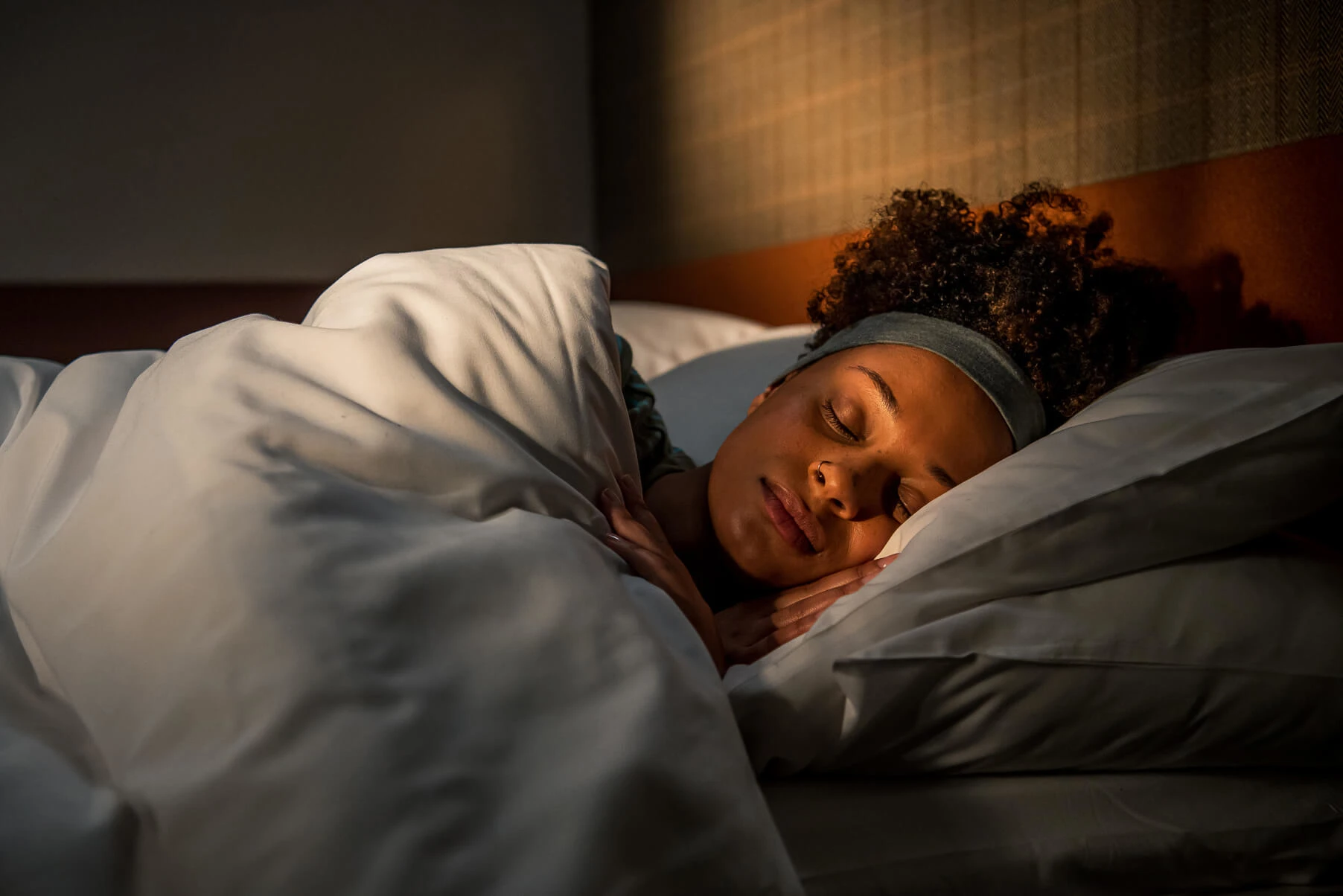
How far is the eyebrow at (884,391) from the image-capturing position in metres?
0.85

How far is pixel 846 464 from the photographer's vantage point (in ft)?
2.69

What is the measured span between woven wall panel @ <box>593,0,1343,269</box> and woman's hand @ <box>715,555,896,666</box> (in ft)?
2.23

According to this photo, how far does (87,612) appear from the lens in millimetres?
519

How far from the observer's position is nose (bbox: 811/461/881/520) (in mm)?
802

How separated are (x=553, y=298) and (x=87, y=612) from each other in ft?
1.27

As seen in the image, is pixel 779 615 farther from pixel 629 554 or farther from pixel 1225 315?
pixel 1225 315

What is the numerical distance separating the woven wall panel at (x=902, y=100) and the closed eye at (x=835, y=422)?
57cm

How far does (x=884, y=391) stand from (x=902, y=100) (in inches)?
30.0

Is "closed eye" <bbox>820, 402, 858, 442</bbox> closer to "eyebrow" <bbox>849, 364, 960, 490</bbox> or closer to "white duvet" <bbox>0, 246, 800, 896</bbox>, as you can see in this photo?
"eyebrow" <bbox>849, 364, 960, 490</bbox>

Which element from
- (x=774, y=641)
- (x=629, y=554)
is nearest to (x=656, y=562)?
(x=629, y=554)

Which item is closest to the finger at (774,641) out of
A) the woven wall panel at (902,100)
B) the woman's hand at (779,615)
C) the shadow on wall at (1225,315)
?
the woman's hand at (779,615)

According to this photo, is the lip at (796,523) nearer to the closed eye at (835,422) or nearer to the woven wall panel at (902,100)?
the closed eye at (835,422)

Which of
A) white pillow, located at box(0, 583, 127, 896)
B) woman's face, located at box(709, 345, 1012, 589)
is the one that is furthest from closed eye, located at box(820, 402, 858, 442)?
white pillow, located at box(0, 583, 127, 896)

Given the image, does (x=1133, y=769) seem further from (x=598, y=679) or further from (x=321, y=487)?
(x=321, y=487)
